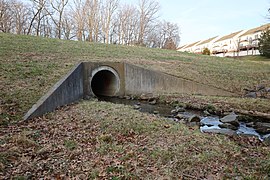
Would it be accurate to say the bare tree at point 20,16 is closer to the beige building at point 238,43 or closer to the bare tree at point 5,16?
the bare tree at point 5,16

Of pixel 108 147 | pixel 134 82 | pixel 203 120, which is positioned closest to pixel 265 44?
pixel 134 82

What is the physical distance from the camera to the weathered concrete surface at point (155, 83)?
47.3 ft

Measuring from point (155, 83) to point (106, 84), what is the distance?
3952mm

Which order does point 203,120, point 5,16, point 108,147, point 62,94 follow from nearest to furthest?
1. point 108,147
2. point 203,120
3. point 62,94
4. point 5,16

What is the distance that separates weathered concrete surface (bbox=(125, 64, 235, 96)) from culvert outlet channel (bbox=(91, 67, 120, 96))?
32.6 inches

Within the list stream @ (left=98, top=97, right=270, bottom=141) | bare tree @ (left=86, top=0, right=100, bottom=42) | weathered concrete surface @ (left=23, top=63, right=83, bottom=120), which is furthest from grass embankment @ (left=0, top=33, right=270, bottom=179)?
bare tree @ (left=86, top=0, right=100, bottom=42)

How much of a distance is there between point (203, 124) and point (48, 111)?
6.23 m

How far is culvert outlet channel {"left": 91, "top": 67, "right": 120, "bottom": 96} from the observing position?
48.2 ft

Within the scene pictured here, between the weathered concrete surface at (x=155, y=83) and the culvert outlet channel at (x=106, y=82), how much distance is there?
828 mm

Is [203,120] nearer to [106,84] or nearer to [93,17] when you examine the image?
[106,84]

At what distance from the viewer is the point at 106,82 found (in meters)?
16.3

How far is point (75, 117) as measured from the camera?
25.7ft

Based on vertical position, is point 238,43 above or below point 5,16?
below

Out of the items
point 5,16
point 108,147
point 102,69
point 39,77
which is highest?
point 5,16
